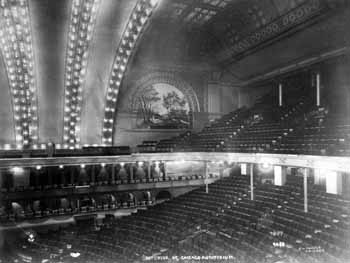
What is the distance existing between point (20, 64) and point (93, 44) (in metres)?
4.23

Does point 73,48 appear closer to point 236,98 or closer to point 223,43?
point 223,43

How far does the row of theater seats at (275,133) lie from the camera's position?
47.1ft

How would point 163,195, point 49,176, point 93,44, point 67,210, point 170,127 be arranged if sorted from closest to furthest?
1. point 67,210
2. point 49,176
3. point 93,44
4. point 163,195
5. point 170,127

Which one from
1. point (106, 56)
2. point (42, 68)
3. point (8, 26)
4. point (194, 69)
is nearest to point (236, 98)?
point (194, 69)

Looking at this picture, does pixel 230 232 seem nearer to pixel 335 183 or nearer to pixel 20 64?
pixel 335 183

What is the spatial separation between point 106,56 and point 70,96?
10.8ft

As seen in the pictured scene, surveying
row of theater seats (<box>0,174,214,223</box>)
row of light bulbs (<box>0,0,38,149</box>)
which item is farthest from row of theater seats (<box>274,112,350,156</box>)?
row of light bulbs (<box>0,0,38,149</box>)

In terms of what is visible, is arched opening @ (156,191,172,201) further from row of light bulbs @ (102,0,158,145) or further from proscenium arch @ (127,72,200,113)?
proscenium arch @ (127,72,200,113)

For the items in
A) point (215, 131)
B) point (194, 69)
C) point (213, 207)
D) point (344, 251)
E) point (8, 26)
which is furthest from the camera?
point (194, 69)

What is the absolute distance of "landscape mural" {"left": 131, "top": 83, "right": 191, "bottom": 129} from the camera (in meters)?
23.7

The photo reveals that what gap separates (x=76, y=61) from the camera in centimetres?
1991

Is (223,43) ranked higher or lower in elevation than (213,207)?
higher

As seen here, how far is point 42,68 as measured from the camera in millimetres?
19625

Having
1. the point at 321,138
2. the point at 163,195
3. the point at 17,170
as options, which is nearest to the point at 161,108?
the point at 163,195
